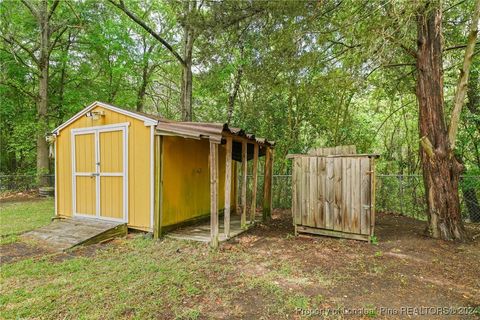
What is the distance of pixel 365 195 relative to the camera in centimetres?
454

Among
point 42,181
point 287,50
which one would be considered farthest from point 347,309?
point 42,181

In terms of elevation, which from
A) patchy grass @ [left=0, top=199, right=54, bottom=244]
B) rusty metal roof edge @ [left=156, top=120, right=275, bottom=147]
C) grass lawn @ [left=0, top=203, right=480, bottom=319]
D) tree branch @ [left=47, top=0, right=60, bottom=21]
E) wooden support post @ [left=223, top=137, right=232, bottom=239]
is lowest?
grass lawn @ [left=0, top=203, right=480, bottom=319]

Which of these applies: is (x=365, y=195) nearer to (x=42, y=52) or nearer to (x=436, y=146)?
(x=436, y=146)

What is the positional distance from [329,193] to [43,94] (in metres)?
11.6

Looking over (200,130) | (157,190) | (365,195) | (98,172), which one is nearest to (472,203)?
(365,195)

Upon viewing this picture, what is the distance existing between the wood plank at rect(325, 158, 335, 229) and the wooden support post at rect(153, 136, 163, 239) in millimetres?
2982

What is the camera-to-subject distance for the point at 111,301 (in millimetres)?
2756

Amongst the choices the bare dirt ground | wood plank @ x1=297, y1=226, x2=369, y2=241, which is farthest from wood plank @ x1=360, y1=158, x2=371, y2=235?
the bare dirt ground

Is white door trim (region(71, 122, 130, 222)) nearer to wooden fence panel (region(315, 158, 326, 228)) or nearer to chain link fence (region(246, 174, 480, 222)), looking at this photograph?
wooden fence panel (region(315, 158, 326, 228))

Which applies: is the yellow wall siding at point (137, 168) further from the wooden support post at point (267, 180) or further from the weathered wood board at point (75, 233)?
the wooden support post at point (267, 180)

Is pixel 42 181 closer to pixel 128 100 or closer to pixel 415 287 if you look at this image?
pixel 128 100

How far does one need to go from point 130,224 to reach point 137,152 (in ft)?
4.58

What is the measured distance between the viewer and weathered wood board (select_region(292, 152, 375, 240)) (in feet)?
15.0

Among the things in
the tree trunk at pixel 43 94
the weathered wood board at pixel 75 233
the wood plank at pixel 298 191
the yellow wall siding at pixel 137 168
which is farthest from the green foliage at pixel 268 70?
the weathered wood board at pixel 75 233
